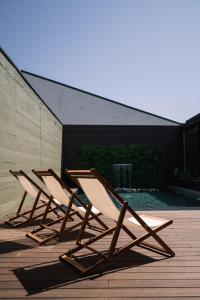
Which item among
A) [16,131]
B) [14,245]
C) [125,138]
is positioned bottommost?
[14,245]

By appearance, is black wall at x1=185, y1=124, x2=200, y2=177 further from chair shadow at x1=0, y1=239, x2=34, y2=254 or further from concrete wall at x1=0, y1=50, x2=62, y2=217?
chair shadow at x1=0, y1=239, x2=34, y2=254

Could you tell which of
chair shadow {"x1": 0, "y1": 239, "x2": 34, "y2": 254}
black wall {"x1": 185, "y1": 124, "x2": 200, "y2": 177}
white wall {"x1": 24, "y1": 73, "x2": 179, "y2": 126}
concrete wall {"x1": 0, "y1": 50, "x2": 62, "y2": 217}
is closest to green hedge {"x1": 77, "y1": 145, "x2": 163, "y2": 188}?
black wall {"x1": 185, "y1": 124, "x2": 200, "y2": 177}

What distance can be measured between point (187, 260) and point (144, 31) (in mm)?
7774

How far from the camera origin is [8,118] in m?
5.29

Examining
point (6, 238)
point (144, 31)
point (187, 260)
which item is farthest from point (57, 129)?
point (187, 260)

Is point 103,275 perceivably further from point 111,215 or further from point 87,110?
point 87,110

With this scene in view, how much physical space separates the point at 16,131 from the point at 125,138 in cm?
783

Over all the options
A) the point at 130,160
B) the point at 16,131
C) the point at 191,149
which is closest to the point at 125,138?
the point at 130,160

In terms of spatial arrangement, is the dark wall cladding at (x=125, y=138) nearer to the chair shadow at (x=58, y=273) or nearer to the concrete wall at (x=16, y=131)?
the concrete wall at (x=16, y=131)

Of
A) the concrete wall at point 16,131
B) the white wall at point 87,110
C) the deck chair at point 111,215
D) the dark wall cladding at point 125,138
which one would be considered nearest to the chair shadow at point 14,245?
the deck chair at point 111,215

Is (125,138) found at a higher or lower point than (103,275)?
higher

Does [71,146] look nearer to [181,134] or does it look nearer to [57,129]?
[57,129]

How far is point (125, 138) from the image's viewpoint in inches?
522

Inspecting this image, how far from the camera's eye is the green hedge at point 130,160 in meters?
13.0
